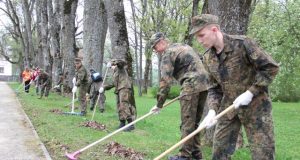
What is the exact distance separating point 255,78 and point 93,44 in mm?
14590

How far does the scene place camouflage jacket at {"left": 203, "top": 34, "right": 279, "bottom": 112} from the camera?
16.4 feet

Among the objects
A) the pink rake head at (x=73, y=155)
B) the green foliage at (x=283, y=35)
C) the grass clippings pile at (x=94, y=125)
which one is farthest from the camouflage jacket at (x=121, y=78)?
the green foliage at (x=283, y=35)

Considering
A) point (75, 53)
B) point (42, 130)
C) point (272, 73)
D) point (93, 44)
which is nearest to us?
point (272, 73)

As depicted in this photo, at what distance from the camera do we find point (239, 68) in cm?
523

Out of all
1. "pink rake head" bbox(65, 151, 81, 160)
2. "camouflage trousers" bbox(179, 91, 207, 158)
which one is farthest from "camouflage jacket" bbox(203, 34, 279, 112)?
"pink rake head" bbox(65, 151, 81, 160)

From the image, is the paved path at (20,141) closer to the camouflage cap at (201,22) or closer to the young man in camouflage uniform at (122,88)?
the young man in camouflage uniform at (122,88)

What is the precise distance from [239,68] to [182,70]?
91.2 inches

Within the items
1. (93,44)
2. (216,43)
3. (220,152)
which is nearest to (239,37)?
(216,43)

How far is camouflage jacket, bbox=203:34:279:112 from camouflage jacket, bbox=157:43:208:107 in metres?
1.75

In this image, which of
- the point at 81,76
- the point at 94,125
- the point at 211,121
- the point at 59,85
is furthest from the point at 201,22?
the point at 59,85

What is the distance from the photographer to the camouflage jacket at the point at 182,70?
721 centimetres

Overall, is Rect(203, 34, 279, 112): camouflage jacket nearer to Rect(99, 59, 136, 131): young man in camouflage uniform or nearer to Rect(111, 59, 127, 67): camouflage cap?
Rect(111, 59, 127, 67): camouflage cap

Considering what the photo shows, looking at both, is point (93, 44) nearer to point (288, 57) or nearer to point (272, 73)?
point (288, 57)

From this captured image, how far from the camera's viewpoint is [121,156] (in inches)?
302
